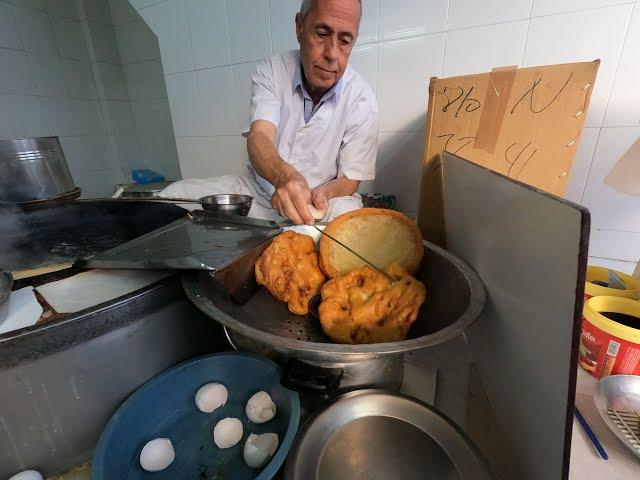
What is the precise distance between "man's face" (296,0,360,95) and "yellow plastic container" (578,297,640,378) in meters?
1.05

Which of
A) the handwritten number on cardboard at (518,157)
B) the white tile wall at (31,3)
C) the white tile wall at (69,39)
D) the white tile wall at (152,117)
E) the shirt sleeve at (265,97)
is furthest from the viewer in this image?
the white tile wall at (152,117)

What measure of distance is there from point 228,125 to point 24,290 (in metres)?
1.62

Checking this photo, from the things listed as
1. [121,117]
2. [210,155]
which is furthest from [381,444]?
[121,117]

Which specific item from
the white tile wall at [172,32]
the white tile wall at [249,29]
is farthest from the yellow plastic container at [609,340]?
the white tile wall at [172,32]

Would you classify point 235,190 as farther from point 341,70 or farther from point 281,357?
point 281,357

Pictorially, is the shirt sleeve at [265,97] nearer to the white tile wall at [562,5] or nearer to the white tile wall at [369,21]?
the white tile wall at [369,21]

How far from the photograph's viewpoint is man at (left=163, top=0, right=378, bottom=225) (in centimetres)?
101

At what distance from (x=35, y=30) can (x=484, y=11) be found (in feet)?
10.1

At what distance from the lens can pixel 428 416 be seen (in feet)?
1.41

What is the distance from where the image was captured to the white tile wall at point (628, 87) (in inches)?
38.2

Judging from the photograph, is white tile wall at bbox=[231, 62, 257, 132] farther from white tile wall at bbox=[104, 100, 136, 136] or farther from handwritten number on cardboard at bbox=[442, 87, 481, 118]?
white tile wall at bbox=[104, 100, 136, 136]

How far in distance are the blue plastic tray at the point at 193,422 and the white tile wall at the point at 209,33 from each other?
5.96 ft

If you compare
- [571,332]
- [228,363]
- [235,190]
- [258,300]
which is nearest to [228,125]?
[235,190]

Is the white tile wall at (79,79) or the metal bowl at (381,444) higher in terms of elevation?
the white tile wall at (79,79)
